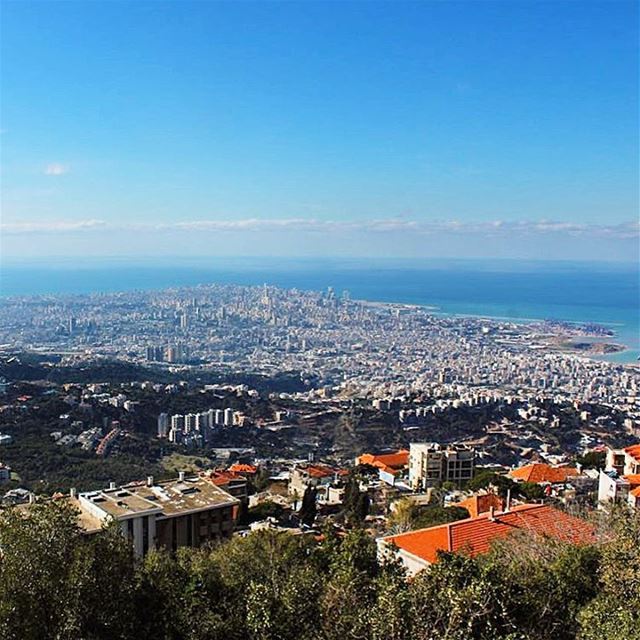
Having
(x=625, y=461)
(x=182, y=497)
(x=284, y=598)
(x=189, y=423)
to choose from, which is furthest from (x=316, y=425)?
(x=284, y=598)

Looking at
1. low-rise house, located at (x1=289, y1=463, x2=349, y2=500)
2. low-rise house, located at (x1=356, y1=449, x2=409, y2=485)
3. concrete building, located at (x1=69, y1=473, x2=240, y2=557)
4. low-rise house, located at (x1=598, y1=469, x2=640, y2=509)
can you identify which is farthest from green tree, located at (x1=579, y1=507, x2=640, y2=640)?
low-rise house, located at (x1=356, y1=449, x2=409, y2=485)

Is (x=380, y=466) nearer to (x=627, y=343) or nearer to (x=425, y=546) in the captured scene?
(x=425, y=546)

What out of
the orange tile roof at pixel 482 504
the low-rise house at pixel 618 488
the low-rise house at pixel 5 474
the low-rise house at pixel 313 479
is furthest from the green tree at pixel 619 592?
the low-rise house at pixel 5 474

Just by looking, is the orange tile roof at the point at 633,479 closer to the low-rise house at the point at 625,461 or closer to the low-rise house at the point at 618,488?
the low-rise house at the point at 618,488

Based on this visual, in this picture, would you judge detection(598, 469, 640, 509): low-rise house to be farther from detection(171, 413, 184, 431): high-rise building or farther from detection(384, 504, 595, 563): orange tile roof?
detection(171, 413, 184, 431): high-rise building

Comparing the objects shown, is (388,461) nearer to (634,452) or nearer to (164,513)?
(634,452)
